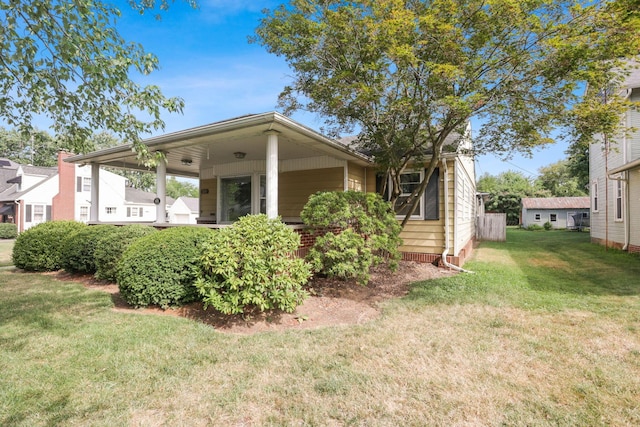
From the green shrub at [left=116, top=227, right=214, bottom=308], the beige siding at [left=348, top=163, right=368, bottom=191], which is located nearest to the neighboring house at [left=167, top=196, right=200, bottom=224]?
the beige siding at [left=348, top=163, right=368, bottom=191]

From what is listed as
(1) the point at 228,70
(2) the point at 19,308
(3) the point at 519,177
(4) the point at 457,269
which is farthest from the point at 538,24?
(3) the point at 519,177

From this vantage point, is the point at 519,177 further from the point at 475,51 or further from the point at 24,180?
the point at 24,180

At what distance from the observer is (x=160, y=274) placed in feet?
15.0

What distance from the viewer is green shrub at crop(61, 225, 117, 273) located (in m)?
6.75

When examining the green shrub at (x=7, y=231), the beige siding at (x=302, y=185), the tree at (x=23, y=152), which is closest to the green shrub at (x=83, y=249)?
the beige siding at (x=302, y=185)

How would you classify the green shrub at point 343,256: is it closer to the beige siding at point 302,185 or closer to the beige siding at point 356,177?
the beige siding at point 302,185

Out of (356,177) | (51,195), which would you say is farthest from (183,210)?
(356,177)

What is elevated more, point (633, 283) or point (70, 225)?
point (70, 225)

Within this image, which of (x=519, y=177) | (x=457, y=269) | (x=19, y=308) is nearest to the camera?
(x=19, y=308)

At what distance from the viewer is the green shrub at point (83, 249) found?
22.1 ft

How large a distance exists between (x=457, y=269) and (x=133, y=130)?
6996 mm

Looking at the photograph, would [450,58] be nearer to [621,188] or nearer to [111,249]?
[111,249]

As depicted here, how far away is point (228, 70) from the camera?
8.22 metres

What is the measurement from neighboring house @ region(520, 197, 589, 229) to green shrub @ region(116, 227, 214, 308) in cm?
3532
